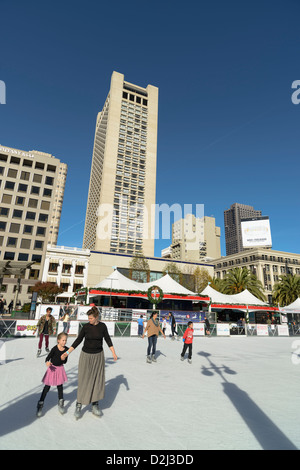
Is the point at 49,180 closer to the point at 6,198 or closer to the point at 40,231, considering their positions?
the point at 6,198

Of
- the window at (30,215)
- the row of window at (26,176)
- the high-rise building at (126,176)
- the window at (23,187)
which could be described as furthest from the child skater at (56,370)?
the high-rise building at (126,176)

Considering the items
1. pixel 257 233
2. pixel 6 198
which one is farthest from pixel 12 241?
pixel 257 233

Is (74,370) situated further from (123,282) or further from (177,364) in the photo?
(123,282)

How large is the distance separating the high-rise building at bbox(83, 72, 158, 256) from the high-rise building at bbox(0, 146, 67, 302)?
2868 cm

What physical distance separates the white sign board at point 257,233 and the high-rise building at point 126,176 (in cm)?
3745

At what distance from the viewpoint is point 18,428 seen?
3.99 metres

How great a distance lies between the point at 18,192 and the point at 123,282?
41096mm

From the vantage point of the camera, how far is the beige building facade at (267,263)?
81.4m

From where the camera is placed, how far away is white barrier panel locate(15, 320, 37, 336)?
52.1 feet

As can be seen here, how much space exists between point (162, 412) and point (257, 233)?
6585 cm

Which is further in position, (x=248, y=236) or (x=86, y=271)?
(x=248, y=236)

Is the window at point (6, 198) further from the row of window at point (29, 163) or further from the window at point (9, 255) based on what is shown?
the window at point (9, 255)

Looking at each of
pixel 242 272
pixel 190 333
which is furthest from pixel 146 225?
pixel 190 333

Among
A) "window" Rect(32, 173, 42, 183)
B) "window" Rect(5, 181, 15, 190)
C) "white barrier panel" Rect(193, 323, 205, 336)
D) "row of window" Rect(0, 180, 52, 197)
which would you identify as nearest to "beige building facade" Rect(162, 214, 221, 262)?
"row of window" Rect(0, 180, 52, 197)
